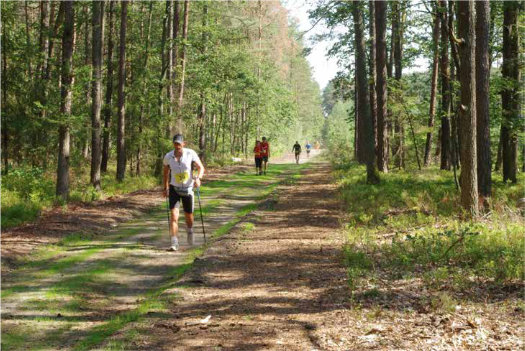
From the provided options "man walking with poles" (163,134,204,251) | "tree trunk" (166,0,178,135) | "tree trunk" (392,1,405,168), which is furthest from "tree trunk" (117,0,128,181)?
"tree trunk" (392,1,405,168)

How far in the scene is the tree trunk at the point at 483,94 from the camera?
1320 cm

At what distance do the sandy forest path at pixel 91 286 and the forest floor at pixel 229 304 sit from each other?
24mm

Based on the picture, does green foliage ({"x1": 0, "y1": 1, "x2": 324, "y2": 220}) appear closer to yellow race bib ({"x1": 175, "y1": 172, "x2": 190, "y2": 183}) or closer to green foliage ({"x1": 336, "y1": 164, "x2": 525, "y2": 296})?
yellow race bib ({"x1": 175, "y1": 172, "x2": 190, "y2": 183})

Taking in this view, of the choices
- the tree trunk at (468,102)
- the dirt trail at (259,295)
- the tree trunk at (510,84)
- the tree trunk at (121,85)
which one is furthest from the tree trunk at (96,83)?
the tree trunk at (510,84)

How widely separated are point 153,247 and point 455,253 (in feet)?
20.4

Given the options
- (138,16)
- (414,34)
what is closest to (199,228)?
(138,16)

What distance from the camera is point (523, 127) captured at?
1977 centimetres

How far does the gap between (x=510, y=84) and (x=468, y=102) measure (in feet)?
28.0

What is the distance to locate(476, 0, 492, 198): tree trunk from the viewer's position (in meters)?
13.2

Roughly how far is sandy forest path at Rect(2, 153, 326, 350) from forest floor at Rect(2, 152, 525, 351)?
24 mm

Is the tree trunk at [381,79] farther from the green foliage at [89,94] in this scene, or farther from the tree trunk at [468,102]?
the tree trunk at [468,102]

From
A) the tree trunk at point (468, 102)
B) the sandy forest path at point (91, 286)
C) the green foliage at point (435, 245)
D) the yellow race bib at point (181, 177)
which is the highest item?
the tree trunk at point (468, 102)

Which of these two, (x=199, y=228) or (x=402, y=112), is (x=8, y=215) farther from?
(x=402, y=112)

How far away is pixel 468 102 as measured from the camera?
1167cm
